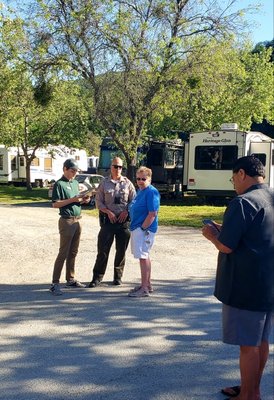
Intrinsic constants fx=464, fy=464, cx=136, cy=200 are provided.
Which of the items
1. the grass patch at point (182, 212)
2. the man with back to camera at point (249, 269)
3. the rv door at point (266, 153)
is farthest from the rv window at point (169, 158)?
the man with back to camera at point (249, 269)

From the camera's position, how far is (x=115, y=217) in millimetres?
6559

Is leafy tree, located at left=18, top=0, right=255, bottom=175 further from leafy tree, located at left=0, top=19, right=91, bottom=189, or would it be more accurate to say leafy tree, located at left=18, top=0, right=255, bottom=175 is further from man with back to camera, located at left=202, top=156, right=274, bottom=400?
man with back to camera, located at left=202, top=156, right=274, bottom=400

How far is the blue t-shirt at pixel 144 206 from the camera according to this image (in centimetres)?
610

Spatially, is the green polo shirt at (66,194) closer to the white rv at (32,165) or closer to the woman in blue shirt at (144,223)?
the woman in blue shirt at (144,223)

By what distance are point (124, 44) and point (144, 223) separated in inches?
533

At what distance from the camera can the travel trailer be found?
2239 centimetres

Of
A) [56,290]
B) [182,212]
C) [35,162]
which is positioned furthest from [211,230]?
[35,162]

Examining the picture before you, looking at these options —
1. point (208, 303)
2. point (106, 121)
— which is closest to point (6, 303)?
point (208, 303)

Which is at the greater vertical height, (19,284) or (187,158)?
(187,158)

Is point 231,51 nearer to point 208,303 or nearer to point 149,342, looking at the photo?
point 208,303

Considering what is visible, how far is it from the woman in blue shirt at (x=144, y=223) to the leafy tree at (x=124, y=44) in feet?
41.8

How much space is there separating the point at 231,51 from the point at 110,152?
7.47 meters

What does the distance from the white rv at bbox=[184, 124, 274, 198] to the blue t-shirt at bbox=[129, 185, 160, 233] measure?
41.9 feet

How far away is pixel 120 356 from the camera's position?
4129 millimetres
